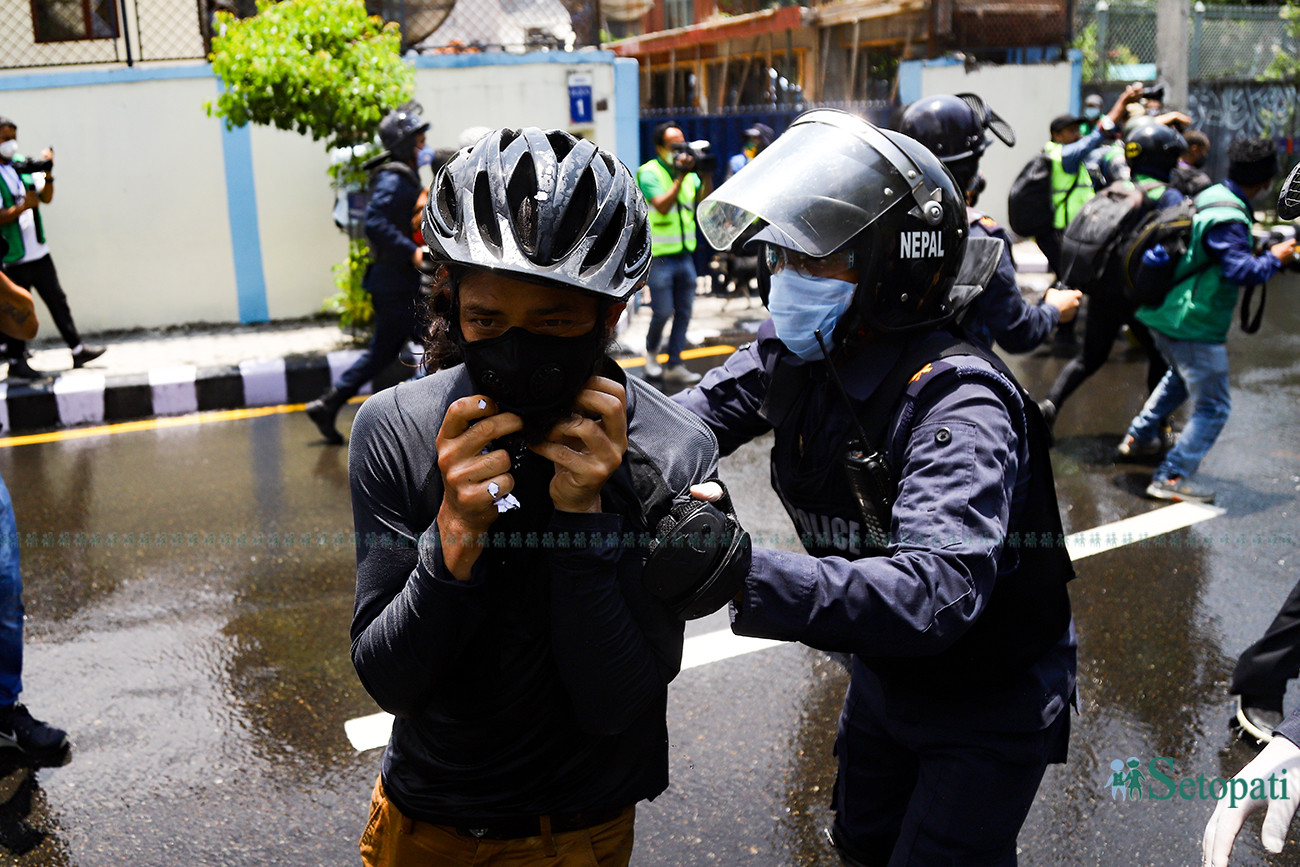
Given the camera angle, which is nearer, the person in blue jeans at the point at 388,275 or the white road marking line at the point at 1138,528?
the white road marking line at the point at 1138,528

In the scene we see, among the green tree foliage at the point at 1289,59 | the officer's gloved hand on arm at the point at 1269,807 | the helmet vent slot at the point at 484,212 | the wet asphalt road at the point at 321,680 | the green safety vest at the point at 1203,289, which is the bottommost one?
the wet asphalt road at the point at 321,680

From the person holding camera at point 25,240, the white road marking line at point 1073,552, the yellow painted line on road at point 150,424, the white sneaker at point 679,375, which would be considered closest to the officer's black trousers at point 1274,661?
the white road marking line at point 1073,552

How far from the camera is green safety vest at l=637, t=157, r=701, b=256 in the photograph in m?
8.05

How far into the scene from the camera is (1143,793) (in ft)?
11.1

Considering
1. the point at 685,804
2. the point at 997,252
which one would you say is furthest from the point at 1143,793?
the point at 997,252

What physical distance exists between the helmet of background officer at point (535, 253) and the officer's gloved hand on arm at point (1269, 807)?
134 cm

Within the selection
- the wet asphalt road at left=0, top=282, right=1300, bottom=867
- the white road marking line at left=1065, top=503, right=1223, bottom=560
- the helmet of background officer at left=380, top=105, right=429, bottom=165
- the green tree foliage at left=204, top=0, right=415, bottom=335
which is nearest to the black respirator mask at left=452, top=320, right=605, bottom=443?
the wet asphalt road at left=0, top=282, right=1300, bottom=867

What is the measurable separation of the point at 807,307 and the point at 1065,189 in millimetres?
7115

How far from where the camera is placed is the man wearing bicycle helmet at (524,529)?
4.97 feet

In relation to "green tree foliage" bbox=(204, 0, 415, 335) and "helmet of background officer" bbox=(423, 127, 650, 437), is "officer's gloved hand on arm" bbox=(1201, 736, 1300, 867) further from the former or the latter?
"green tree foliage" bbox=(204, 0, 415, 335)

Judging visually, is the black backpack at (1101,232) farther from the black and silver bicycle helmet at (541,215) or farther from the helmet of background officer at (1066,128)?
the black and silver bicycle helmet at (541,215)

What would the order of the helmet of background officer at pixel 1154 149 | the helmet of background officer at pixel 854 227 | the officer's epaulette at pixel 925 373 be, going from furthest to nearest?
1. the helmet of background officer at pixel 1154 149
2. the helmet of background officer at pixel 854 227
3. the officer's epaulette at pixel 925 373

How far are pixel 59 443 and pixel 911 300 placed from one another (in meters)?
6.35

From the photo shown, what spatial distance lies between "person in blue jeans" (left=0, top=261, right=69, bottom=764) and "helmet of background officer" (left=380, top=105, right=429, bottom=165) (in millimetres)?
3965
